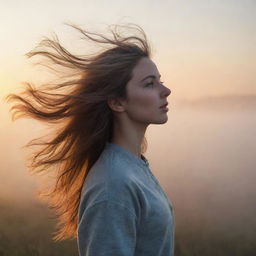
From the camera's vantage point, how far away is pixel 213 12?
1639 mm

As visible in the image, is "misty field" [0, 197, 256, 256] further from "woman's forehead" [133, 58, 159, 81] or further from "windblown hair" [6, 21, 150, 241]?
"woman's forehead" [133, 58, 159, 81]

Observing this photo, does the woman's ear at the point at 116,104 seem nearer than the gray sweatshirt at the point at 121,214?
No

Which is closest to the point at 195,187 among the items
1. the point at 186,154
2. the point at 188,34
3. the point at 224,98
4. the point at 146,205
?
the point at 186,154

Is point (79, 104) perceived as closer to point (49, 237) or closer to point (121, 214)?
point (121, 214)

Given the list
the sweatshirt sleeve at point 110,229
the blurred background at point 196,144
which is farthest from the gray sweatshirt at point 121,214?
the blurred background at point 196,144

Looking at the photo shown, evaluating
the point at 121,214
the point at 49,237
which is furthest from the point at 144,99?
the point at 49,237

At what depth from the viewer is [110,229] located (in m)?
0.82

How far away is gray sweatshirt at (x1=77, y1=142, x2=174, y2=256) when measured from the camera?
2.70 ft

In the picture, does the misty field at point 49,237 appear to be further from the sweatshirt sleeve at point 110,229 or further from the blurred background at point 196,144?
the sweatshirt sleeve at point 110,229

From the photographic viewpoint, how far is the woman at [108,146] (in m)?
0.84

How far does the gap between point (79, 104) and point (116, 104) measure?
86 millimetres

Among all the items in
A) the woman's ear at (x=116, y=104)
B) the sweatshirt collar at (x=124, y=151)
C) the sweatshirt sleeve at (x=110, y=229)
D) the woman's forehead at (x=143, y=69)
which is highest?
the woman's forehead at (x=143, y=69)

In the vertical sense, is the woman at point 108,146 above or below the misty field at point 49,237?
above

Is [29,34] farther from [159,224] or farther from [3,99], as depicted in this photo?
[159,224]
